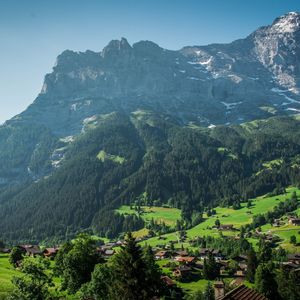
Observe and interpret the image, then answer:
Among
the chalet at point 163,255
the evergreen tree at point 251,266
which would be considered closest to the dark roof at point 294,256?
the evergreen tree at point 251,266

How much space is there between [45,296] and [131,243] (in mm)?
11883

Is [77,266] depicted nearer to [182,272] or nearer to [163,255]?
[182,272]

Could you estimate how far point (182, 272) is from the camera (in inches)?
5438

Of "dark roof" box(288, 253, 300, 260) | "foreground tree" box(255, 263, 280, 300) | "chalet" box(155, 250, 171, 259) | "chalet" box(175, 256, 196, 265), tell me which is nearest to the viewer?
"foreground tree" box(255, 263, 280, 300)

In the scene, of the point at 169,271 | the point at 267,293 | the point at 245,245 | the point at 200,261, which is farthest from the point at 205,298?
the point at 245,245

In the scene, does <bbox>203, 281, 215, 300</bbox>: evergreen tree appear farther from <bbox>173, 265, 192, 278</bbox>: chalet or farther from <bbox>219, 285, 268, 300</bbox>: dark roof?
<bbox>219, 285, 268, 300</bbox>: dark roof

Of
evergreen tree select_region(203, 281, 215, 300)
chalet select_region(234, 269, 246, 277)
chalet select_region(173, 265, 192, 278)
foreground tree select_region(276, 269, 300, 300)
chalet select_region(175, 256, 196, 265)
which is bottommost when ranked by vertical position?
chalet select_region(234, 269, 246, 277)

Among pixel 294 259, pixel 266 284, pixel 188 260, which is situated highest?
pixel 266 284

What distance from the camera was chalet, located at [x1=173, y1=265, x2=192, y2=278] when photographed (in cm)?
13675

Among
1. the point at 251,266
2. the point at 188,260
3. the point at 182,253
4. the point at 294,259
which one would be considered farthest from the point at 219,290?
the point at 182,253

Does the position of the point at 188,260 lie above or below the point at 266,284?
below

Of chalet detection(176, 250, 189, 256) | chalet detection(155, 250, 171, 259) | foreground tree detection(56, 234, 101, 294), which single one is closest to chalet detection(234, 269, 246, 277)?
chalet detection(176, 250, 189, 256)

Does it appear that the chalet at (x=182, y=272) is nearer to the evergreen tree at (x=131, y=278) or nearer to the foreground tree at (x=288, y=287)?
the foreground tree at (x=288, y=287)

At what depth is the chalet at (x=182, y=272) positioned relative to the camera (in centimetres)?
13675
